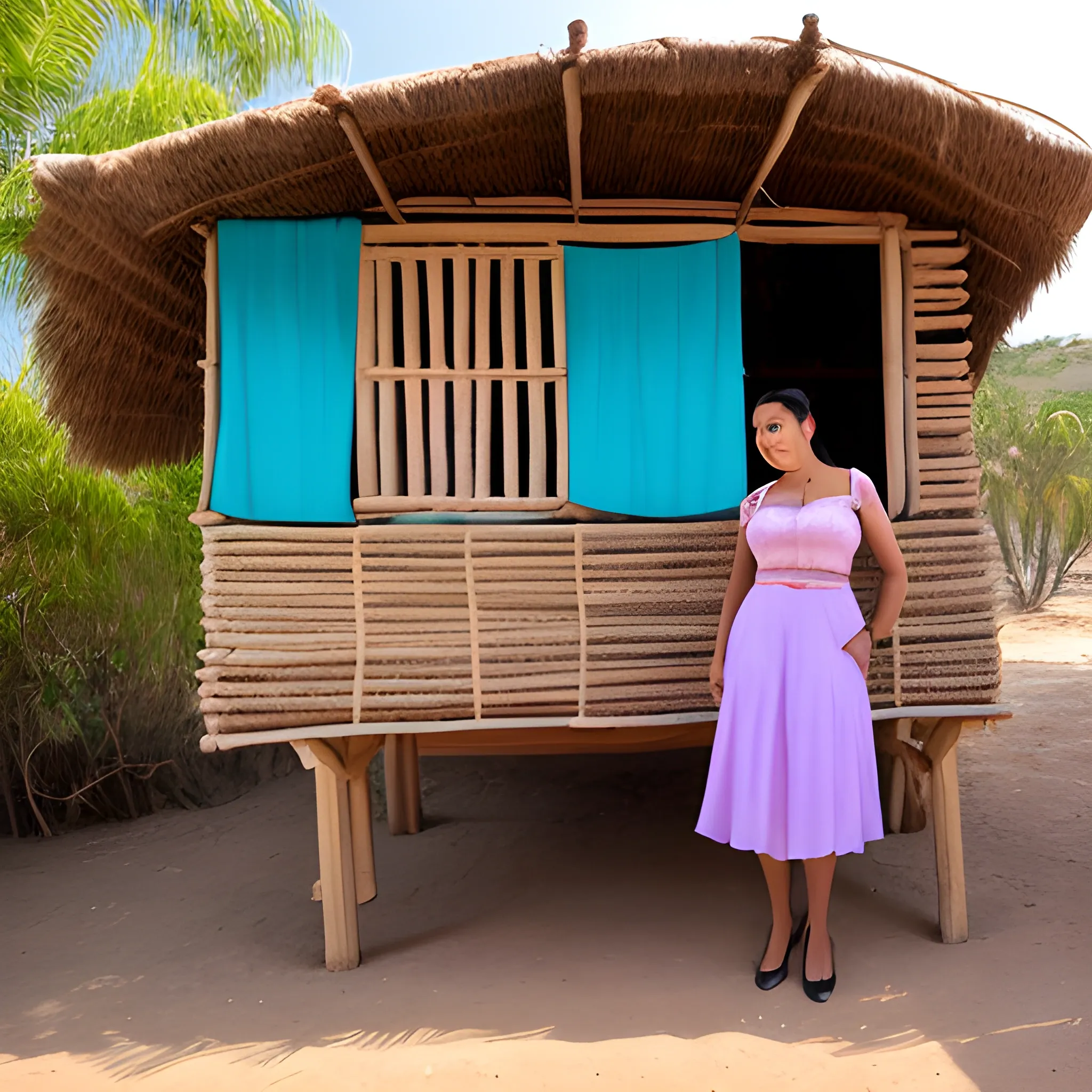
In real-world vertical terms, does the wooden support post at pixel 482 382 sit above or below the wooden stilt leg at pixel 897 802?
above

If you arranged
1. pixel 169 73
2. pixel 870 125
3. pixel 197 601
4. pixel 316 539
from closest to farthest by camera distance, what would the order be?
pixel 870 125 → pixel 316 539 → pixel 197 601 → pixel 169 73

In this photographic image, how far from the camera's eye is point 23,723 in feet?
23.8

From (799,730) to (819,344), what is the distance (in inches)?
131

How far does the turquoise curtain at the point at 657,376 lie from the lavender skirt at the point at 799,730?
78cm

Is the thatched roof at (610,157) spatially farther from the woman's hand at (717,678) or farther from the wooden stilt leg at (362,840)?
the wooden stilt leg at (362,840)

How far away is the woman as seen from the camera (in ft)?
10.3

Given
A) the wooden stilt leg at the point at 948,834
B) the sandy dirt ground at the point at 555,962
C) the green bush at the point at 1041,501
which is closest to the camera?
the sandy dirt ground at the point at 555,962

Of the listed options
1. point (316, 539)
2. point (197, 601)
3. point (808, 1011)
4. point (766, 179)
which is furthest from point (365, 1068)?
point (197, 601)

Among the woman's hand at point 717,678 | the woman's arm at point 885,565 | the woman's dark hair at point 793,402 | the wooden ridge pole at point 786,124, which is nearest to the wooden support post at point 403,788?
the woman's hand at point 717,678

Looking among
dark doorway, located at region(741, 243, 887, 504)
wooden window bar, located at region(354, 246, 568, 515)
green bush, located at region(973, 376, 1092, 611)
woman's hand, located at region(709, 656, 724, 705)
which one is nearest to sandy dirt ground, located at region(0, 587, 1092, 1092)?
woman's hand, located at region(709, 656, 724, 705)

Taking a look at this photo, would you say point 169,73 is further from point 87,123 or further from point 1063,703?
point 1063,703

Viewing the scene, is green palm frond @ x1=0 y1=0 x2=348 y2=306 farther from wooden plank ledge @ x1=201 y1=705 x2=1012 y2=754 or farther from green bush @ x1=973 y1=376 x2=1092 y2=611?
green bush @ x1=973 y1=376 x2=1092 y2=611

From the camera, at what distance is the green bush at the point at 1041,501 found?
14602mm

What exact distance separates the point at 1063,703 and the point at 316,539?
732cm
